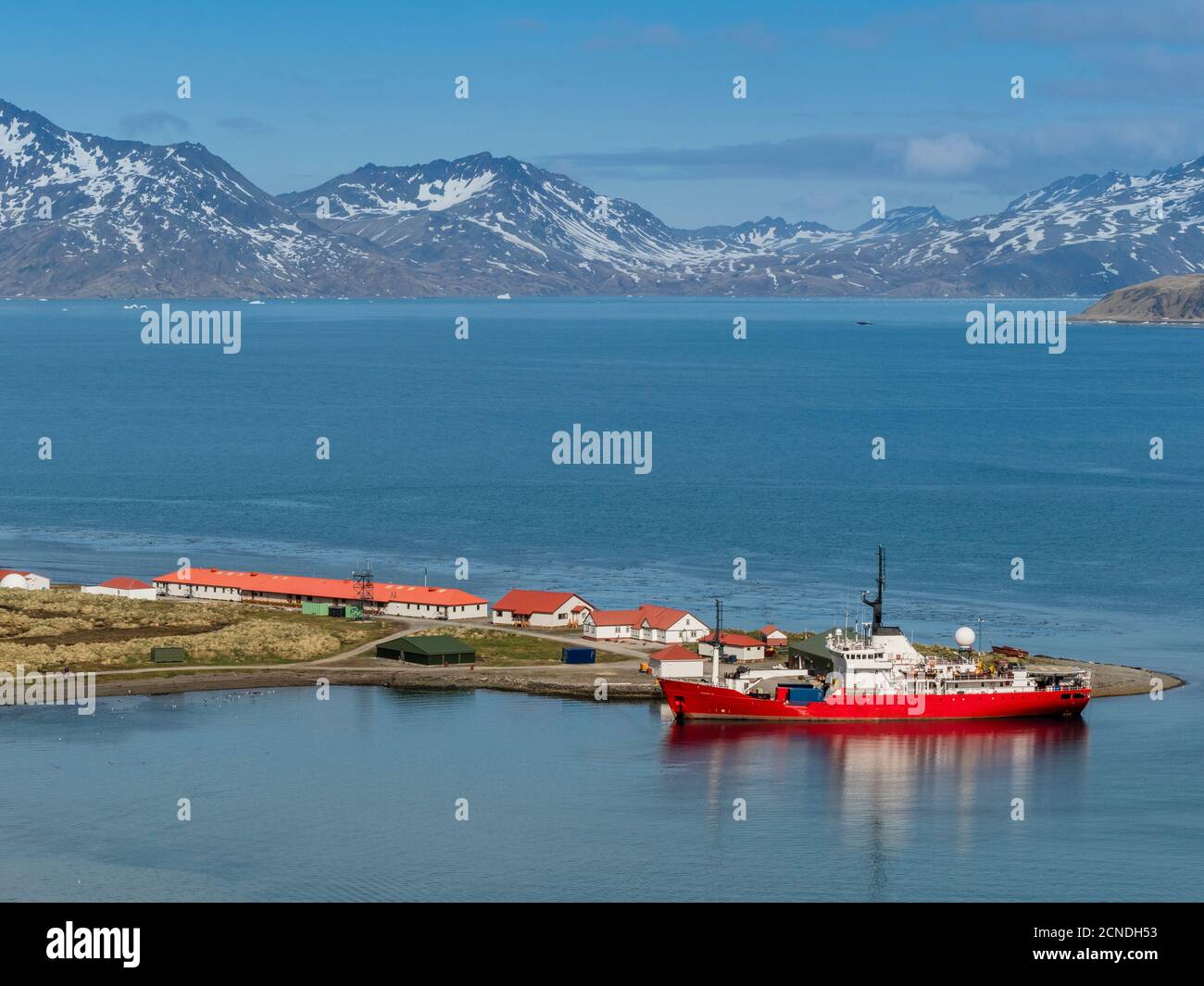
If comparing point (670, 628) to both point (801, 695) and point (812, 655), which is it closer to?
point (812, 655)

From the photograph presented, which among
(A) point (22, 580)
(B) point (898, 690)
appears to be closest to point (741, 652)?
(B) point (898, 690)

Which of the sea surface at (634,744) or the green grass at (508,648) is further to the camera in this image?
the green grass at (508,648)

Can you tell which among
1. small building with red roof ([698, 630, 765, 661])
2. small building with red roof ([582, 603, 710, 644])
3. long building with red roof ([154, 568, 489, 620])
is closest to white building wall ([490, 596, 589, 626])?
long building with red roof ([154, 568, 489, 620])

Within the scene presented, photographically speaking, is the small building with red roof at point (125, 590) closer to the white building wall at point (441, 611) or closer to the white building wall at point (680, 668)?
the white building wall at point (441, 611)

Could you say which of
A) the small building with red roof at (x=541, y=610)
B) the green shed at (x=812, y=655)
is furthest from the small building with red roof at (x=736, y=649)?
the small building with red roof at (x=541, y=610)

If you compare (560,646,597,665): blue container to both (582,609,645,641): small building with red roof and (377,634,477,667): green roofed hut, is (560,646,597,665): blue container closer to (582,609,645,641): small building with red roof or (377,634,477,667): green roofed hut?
(582,609,645,641): small building with red roof
